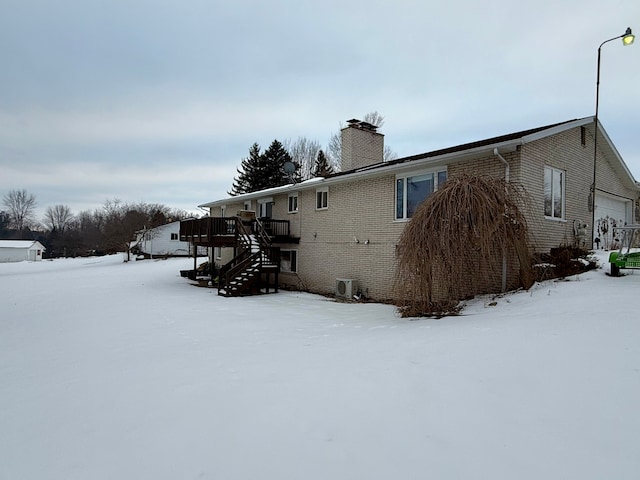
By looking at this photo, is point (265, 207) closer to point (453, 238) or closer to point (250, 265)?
point (250, 265)

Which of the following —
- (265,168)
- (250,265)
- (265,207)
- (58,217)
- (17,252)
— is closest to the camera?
(250,265)

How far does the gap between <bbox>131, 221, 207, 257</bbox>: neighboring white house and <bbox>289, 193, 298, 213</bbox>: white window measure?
30.1 metres

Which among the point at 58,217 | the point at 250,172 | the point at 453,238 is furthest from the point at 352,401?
the point at 58,217

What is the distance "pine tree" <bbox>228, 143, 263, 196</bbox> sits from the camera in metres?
44.3

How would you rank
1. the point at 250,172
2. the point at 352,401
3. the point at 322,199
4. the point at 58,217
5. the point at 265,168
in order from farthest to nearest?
the point at 58,217 < the point at 250,172 < the point at 265,168 < the point at 322,199 < the point at 352,401

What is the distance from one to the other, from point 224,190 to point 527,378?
5589cm

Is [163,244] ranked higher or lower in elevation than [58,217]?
lower

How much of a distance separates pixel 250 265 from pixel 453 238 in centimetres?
1000

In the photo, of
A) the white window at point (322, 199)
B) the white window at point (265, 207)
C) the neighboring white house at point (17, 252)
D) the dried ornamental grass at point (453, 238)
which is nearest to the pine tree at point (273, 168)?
the white window at point (265, 207)

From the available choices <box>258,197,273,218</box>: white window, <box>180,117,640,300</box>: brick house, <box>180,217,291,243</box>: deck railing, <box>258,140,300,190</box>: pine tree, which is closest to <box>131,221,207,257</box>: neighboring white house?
<box>258,140,300,190</box>: pine tree

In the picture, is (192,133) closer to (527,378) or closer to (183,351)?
(183,351)

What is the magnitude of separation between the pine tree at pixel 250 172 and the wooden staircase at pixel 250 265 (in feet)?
90.5

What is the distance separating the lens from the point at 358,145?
61.5 ft

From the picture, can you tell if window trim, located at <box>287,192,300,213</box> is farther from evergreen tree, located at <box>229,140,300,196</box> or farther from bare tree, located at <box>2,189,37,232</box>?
bare tree, located at <box>2,189,37,232</box>
